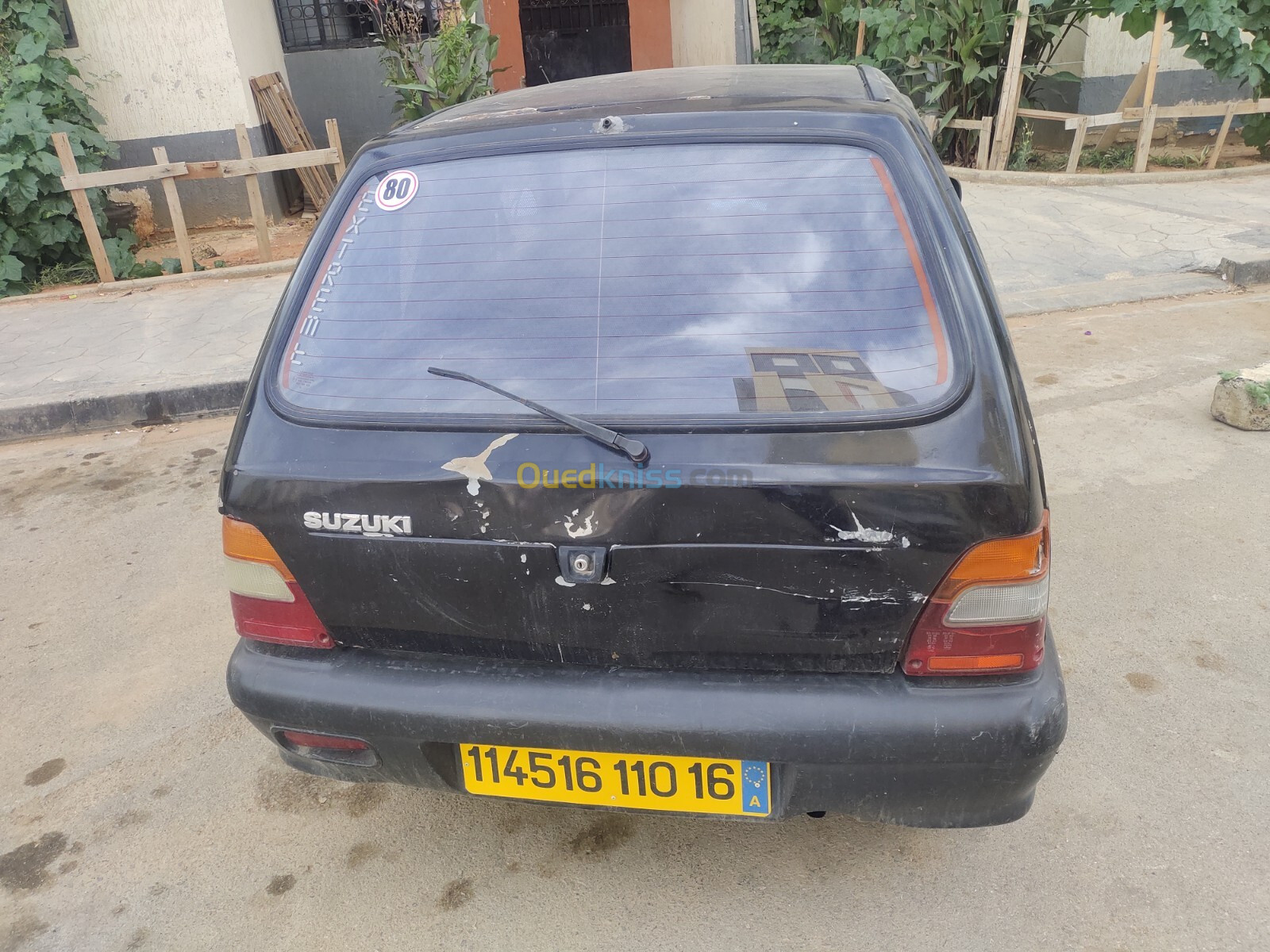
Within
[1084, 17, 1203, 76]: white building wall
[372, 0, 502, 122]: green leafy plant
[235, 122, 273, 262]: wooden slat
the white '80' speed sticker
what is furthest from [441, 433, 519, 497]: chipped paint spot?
[1084, 17, 1203, 76]: white building wall

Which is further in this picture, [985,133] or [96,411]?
[985,133]

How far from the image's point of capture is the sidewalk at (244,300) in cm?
507

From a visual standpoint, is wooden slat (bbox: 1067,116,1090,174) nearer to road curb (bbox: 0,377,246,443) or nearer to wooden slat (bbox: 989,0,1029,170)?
wooden slat (bbox: 989,0,1029,170)

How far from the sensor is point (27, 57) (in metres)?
7.25

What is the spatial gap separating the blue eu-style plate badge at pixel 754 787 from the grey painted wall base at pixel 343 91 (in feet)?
32.6

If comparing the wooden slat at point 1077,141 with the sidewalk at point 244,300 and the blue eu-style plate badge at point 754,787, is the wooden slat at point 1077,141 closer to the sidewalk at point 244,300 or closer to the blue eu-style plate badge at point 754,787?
the sidewalk at point 244,300

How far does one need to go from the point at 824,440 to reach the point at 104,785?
2138mm

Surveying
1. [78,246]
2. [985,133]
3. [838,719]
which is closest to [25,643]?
[838,719]

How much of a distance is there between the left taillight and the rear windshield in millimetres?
306

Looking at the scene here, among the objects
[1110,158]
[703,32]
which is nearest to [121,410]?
[1110,158]

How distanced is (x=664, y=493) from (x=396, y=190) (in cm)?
93

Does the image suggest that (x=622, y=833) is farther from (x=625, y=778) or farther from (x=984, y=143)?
(x=984, y=143)

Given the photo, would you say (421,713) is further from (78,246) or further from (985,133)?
(985,133)

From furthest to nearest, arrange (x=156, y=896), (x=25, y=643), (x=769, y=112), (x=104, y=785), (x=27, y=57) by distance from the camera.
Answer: (x=27, y=57) → (x=25, y=643) → (x=104, y=785) → (x=156, y=896) → (x=769, y=112)
